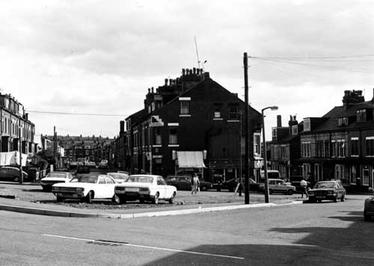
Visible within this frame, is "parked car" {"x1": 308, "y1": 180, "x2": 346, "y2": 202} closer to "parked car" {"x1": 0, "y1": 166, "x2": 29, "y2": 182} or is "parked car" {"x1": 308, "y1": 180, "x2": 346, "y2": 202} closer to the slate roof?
the slate roof

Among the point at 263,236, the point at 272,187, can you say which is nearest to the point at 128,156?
the point at 272,187

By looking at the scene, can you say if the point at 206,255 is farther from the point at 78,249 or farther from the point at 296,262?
the point at 78,249

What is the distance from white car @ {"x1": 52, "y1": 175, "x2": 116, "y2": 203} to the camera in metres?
26.7

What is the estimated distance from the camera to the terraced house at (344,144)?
6373cm

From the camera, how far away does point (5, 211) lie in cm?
2194

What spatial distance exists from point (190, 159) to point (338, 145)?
17435mm

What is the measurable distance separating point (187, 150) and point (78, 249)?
57.0 metres

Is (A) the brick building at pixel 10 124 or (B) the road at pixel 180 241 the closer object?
(B) the road at pixel 180 241

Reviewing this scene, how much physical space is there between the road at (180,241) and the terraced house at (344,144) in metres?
43.5

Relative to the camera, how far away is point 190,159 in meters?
67.8

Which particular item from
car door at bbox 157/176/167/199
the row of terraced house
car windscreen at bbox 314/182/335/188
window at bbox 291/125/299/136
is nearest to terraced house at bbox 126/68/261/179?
the row of terraced house

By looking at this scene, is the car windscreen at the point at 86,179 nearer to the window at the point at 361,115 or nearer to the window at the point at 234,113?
the window at the point at 234,113

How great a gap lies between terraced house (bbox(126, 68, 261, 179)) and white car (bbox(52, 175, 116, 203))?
3753cm

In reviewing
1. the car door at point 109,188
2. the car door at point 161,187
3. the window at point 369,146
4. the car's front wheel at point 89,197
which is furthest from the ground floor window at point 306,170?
the car's front wheel at point 89,197
